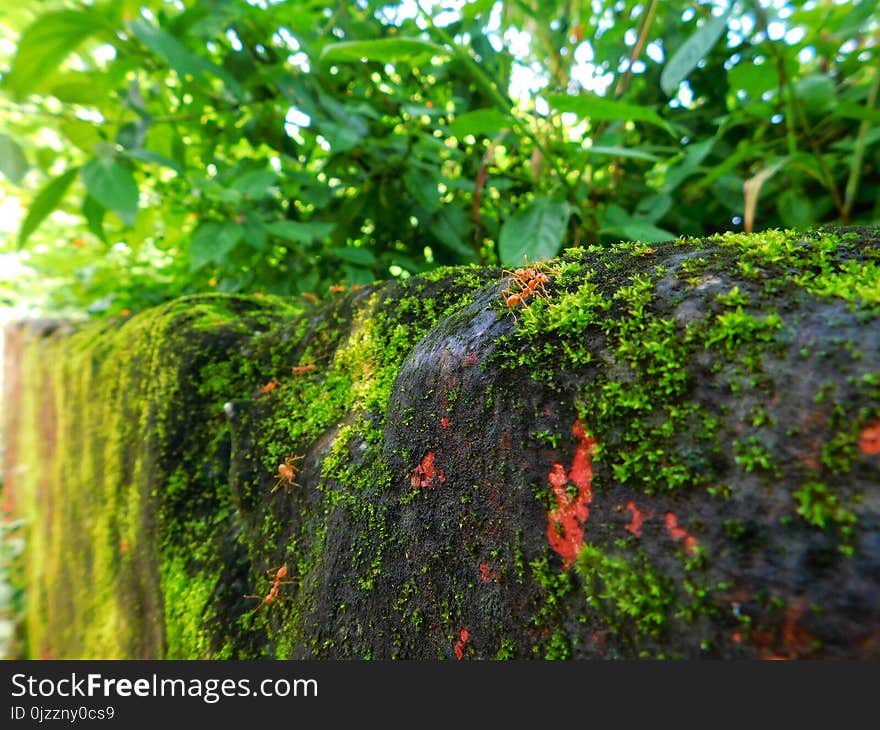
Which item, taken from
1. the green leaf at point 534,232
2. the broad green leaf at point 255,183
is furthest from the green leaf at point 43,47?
the green leaf at point 534,232

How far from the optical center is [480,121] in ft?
4.39

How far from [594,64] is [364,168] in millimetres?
1082

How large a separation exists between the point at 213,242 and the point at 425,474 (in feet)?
4.10

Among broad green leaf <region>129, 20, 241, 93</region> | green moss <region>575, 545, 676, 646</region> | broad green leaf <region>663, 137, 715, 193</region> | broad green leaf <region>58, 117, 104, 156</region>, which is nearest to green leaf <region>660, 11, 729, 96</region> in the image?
broad green leaf <region>663, 137, 715, 193</region>

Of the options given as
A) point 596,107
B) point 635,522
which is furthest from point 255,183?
point 635,522

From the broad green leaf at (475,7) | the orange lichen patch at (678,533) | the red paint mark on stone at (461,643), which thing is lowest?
the red paint mark on stone at (461,643)

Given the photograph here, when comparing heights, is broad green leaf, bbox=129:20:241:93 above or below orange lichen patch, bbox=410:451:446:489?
above

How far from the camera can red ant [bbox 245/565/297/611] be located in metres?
1.25

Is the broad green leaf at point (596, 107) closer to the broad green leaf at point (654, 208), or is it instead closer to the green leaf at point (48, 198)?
the broad green leaf at point (654, 208)

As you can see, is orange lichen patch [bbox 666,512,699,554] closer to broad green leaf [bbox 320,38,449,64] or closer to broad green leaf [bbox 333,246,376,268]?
broad green leaf [bbox 320,38,449,64]

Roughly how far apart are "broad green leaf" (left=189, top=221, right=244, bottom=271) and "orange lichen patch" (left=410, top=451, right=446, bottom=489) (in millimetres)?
1122

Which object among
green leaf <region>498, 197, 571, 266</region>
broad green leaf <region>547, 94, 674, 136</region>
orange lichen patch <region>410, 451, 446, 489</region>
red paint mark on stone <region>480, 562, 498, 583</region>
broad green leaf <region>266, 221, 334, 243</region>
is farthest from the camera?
broad green leaf <region>266, 221, 334, 243</region>

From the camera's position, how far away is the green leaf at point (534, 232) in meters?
1.40

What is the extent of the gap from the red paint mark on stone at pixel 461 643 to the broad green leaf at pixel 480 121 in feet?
3.74
